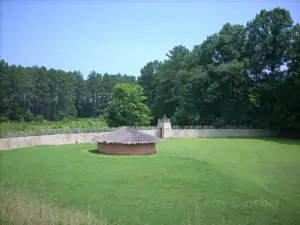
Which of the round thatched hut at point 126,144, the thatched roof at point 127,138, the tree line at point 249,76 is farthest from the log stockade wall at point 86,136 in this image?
the round thatched hut at point 126,144

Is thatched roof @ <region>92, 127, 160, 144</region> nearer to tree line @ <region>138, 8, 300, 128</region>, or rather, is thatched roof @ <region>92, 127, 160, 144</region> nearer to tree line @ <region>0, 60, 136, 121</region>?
tree line @ <region>138, 8, 300, 128</region>

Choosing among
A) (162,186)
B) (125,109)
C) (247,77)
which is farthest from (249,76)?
(162,186)

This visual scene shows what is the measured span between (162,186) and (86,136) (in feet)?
57.9

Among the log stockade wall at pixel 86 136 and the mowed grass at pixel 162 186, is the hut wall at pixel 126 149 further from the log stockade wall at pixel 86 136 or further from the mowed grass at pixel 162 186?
the log stockade wall at pixel 86 136

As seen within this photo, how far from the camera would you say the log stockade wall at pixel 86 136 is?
22781 millimetres

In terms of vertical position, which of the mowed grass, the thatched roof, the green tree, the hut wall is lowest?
the mowed grass

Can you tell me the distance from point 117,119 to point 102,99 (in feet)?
128

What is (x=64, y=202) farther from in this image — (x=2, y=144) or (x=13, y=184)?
(x=2, y=144)

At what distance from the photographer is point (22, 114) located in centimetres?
5266

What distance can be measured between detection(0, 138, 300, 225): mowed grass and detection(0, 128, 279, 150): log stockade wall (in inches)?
106

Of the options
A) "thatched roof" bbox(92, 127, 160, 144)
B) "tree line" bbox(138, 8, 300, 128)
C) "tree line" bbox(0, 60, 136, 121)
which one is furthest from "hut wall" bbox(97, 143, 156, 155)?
"tree line" bbox(0, 60, 136, 121)

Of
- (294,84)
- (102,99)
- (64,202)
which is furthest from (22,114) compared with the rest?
(64,202)

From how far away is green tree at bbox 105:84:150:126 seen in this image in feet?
136

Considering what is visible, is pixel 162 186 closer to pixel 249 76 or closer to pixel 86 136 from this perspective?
pixel 86 136
